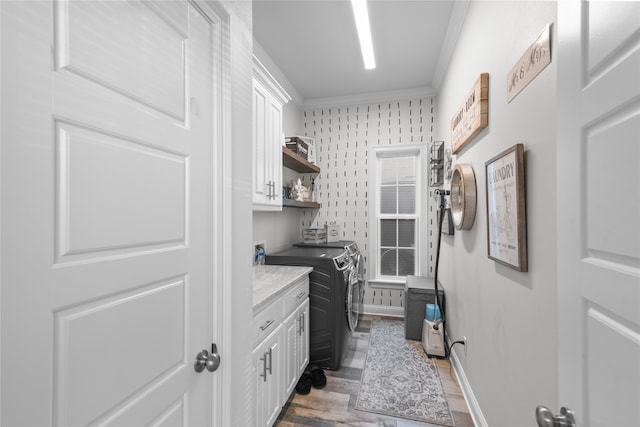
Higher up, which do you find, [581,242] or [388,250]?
[581,242]

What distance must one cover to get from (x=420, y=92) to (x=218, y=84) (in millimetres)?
3058

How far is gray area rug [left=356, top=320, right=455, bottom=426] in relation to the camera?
1.86 metres

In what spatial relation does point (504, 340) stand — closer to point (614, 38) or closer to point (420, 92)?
point (614, 38)

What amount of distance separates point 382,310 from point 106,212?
347cm

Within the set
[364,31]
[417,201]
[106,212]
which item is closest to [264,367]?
[106,212]

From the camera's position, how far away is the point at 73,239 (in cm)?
58

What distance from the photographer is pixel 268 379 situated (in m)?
1.53

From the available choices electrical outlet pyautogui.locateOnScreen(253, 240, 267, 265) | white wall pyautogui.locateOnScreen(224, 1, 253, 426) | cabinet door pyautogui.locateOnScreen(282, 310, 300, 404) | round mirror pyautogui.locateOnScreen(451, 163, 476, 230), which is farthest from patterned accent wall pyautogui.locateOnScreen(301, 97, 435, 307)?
white wall pyautogui.locateOnScreen(224, 1, 253, 426)

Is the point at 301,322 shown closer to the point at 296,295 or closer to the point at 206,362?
the point at 296,295

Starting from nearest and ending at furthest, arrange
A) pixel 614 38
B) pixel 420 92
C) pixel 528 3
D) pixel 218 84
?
pixel 614 38
pixel 218 84
pixel 528 3
pixel 420 92

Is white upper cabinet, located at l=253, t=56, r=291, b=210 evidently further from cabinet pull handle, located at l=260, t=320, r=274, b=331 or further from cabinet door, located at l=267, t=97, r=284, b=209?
cabinet pull handle, located at l=260, t=320, r=274, b=331

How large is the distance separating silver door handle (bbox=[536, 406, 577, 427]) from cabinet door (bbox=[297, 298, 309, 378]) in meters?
1.57

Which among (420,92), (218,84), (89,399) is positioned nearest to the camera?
(89,399)

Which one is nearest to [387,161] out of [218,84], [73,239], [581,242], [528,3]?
[528,3]
